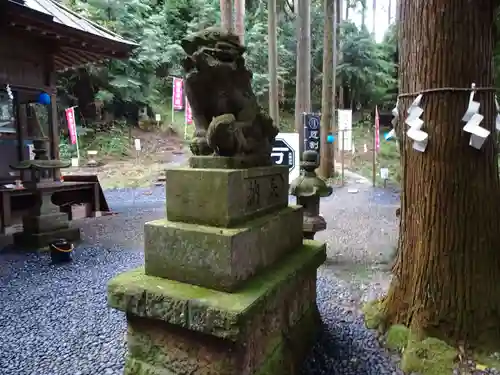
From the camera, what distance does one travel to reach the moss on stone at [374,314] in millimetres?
2712

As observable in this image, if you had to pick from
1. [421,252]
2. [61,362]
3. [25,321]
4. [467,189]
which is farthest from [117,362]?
[467,189]

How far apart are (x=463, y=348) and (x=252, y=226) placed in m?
1.52

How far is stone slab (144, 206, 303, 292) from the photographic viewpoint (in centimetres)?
184

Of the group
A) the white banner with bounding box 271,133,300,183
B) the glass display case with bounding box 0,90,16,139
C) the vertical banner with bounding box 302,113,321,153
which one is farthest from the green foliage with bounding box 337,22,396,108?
the glass display case with bounding box 0,90,16,139

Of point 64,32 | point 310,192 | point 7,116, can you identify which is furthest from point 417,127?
point 7,116

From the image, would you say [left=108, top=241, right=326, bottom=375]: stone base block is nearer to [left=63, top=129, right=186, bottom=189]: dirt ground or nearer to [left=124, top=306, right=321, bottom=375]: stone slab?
[left=124, top=306, right=321, bottom=375]: stone slab

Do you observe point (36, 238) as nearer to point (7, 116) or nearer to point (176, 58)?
point (7, 116)

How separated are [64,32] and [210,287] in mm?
5551

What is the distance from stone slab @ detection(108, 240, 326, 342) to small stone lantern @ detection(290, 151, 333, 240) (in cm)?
203

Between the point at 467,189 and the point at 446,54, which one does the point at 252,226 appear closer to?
the point at 467,189

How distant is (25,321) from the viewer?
3002mm

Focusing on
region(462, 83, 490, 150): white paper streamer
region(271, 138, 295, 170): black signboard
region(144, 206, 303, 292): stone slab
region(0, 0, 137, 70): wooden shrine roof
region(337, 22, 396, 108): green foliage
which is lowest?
region(144, 206, 303, 292): stone slab

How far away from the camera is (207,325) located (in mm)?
1710

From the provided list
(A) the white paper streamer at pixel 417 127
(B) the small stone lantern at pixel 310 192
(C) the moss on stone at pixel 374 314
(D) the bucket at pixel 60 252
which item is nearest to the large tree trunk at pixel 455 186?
(A) the white paper streamer at pixel 417 127
